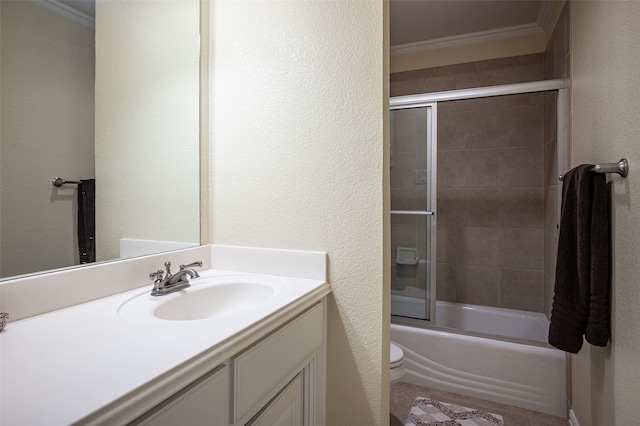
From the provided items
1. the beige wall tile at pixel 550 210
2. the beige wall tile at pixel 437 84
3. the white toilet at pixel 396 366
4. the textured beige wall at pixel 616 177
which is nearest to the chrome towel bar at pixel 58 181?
the white toilet at pixel 396 366

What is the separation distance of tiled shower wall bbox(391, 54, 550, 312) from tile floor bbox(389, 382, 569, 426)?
0.65 m

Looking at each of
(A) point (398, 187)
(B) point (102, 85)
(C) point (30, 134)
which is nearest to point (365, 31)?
(B) point (102, 85)

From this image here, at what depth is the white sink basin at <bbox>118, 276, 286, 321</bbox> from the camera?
95cm

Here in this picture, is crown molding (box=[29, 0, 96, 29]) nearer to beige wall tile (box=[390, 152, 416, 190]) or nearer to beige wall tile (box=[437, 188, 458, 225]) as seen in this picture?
beige wall tile (box=[390, 152, 416, 190])

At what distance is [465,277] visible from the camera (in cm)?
287

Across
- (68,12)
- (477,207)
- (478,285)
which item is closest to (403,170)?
(477,207)

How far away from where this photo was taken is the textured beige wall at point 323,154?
1140 millimetres

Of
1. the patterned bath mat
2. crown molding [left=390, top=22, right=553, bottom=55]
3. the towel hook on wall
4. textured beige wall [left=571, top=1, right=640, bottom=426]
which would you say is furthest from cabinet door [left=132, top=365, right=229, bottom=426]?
crown molding [left=390, top=22, right=553, bottom=55]

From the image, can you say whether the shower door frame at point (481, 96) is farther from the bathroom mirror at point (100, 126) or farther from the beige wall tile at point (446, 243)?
the bathroom mirror at point (100, 126)

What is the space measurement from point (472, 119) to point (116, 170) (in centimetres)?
269

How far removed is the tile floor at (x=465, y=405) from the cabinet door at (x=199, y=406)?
138 cm

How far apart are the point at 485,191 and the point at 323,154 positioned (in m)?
2.10

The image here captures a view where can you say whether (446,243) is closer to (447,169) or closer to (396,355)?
(447,169)

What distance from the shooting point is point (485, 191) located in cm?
279
